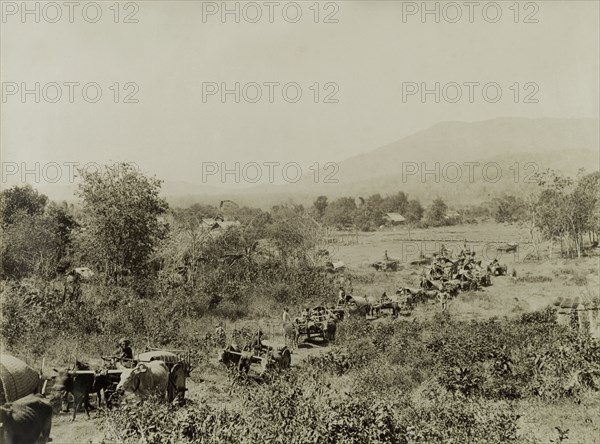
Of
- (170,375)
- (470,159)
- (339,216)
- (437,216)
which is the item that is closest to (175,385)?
(170,375)

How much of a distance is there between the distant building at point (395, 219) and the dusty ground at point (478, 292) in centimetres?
Result: 466

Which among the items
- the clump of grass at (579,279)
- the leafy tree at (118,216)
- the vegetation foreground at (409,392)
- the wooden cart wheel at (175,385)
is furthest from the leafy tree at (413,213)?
the wooden cart wheel at (175,385)

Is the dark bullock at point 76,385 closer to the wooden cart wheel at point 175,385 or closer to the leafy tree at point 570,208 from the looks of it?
the wooden cart wheel at point 175,385

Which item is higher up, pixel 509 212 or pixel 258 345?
pixel 509 212

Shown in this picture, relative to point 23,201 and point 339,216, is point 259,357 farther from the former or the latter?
point 339,216

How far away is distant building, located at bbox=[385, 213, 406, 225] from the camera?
54938mm

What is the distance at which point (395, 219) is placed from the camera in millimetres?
55031

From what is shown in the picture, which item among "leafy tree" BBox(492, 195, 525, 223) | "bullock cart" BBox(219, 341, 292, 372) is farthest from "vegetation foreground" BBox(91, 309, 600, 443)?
"leafy tree" BBox(492, 195, 525, 223)

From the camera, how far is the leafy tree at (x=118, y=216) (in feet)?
68.7

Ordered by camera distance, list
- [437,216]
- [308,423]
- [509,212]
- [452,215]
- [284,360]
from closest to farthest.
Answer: [308,423] → [284,360] → [509,212] → [437,216] → [452,215]

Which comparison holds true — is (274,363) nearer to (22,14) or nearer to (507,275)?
(22,14)

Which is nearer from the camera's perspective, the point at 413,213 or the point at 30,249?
the point at 30,249

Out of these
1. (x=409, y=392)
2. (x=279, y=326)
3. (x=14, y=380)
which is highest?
(x=14, y=380)

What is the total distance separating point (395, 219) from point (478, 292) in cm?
3010
